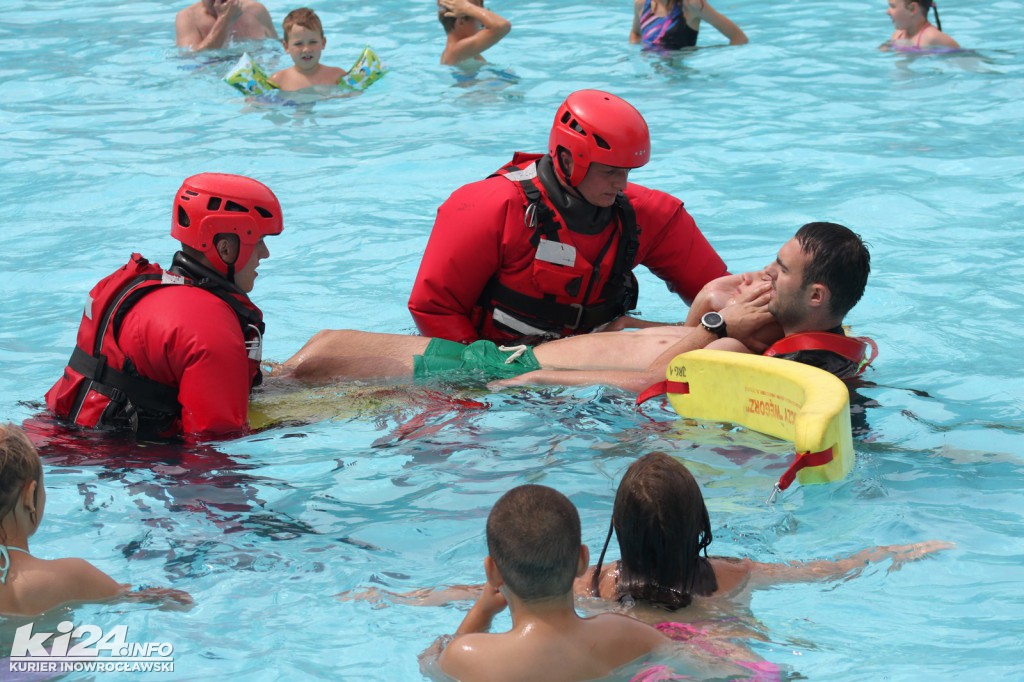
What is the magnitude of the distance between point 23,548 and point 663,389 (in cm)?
301

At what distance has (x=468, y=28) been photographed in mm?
12859

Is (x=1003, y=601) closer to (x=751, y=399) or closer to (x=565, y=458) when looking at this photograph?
(x=751, y=399)

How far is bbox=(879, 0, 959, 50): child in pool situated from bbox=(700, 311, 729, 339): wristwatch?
7.96m

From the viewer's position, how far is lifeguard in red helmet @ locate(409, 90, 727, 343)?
6.30m

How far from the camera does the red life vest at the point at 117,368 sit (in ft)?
17.9

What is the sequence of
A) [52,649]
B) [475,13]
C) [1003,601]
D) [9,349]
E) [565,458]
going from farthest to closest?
[475,13] → [9,349] → [565,458] → [1003,601] → [52,649]

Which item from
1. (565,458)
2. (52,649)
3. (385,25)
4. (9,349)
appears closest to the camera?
(52,649)

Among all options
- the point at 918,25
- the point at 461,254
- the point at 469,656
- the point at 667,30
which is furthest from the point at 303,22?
the point at 469,656

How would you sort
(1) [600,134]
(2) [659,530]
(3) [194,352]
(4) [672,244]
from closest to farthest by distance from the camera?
(2) [659,530] → (3) [194,352] → (1) [600,134] → (4) [672,244]

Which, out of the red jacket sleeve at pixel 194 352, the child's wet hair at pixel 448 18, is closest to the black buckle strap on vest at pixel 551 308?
the red jacket sleeve at pixel 194 352

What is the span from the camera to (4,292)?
8742 millimetres

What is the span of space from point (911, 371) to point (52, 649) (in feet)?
16.8

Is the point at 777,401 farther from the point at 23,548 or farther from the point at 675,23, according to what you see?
the point at 675,23

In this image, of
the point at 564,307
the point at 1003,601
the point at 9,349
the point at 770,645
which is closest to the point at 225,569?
the point at 770,645
